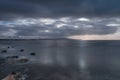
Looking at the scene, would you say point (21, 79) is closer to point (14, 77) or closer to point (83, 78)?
point (14, 77)

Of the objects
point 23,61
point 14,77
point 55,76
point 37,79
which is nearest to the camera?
point 14,77

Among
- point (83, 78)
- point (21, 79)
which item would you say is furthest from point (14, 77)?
point (83, 78)

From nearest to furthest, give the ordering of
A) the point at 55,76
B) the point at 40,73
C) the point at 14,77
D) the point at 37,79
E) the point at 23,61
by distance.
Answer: the point at 14,77
the point at 37,79
the point at 55,76
the point at 40,73
the point at 23,61

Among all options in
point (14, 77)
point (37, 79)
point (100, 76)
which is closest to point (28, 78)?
point (37, 79)

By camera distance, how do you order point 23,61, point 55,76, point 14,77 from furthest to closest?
point 23,61 → point 55,76 → point 14,77

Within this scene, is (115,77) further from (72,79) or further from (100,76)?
(72,79)

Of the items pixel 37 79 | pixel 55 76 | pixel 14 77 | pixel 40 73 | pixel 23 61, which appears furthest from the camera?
pixel 23 61

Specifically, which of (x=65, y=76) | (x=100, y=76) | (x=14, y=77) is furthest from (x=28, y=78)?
(x=100, y=76)

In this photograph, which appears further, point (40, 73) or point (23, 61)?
point (23, 61)

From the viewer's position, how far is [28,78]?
5250 cm

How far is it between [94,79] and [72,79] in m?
5.71

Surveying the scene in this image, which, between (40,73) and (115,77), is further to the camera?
(40,73)

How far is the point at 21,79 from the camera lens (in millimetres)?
49656

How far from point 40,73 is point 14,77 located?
43.1 ft
